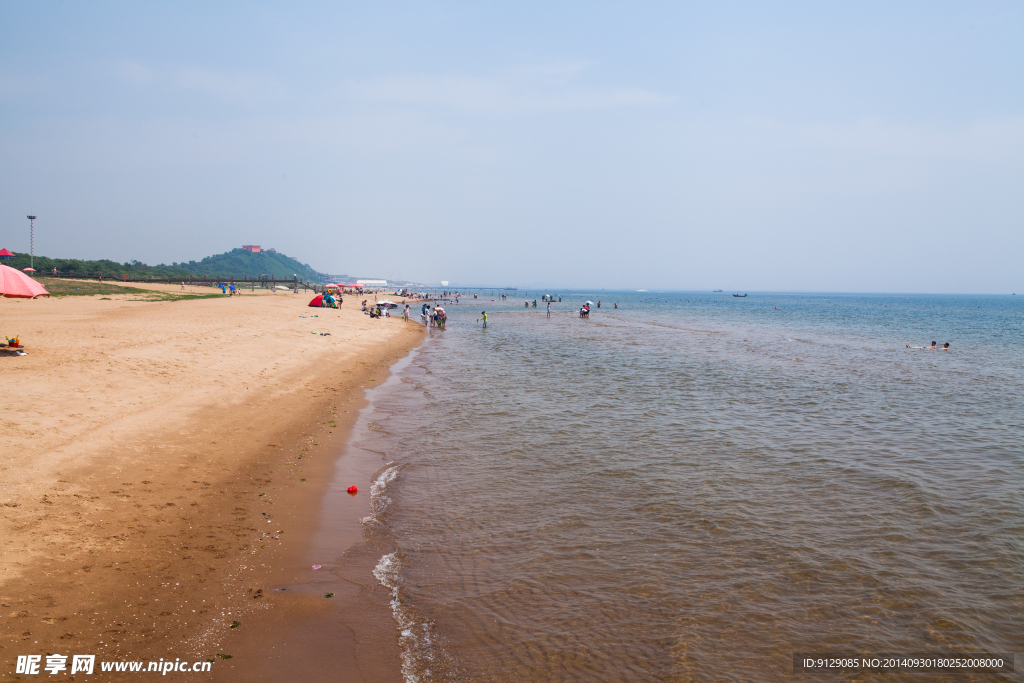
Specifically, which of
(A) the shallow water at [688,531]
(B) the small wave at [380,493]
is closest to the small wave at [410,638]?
(A) the shallow water at [688,531]

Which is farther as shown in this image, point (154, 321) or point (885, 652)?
point (154, 321)

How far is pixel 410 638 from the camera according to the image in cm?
628

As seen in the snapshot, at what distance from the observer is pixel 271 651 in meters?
5.80

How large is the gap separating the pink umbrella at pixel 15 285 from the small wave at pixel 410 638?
1629cm

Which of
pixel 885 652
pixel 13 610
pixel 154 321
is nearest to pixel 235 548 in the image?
pixel 13 610

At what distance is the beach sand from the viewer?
19.1 ft

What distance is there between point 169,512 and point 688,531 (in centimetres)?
884

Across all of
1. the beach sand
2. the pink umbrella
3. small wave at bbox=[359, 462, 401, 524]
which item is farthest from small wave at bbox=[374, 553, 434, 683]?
the pink umbrella

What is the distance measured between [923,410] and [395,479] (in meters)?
19.6

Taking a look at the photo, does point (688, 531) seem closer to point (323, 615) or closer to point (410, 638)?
point (410, 638)

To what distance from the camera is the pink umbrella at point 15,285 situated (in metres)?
16.2

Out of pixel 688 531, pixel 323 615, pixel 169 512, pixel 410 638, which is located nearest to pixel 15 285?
pixel 169 512

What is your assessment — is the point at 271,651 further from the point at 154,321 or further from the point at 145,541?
the point at 154,321

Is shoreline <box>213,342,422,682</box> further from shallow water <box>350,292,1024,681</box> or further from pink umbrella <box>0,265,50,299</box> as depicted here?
pink umbrella <box>0,265,50,299</box>
